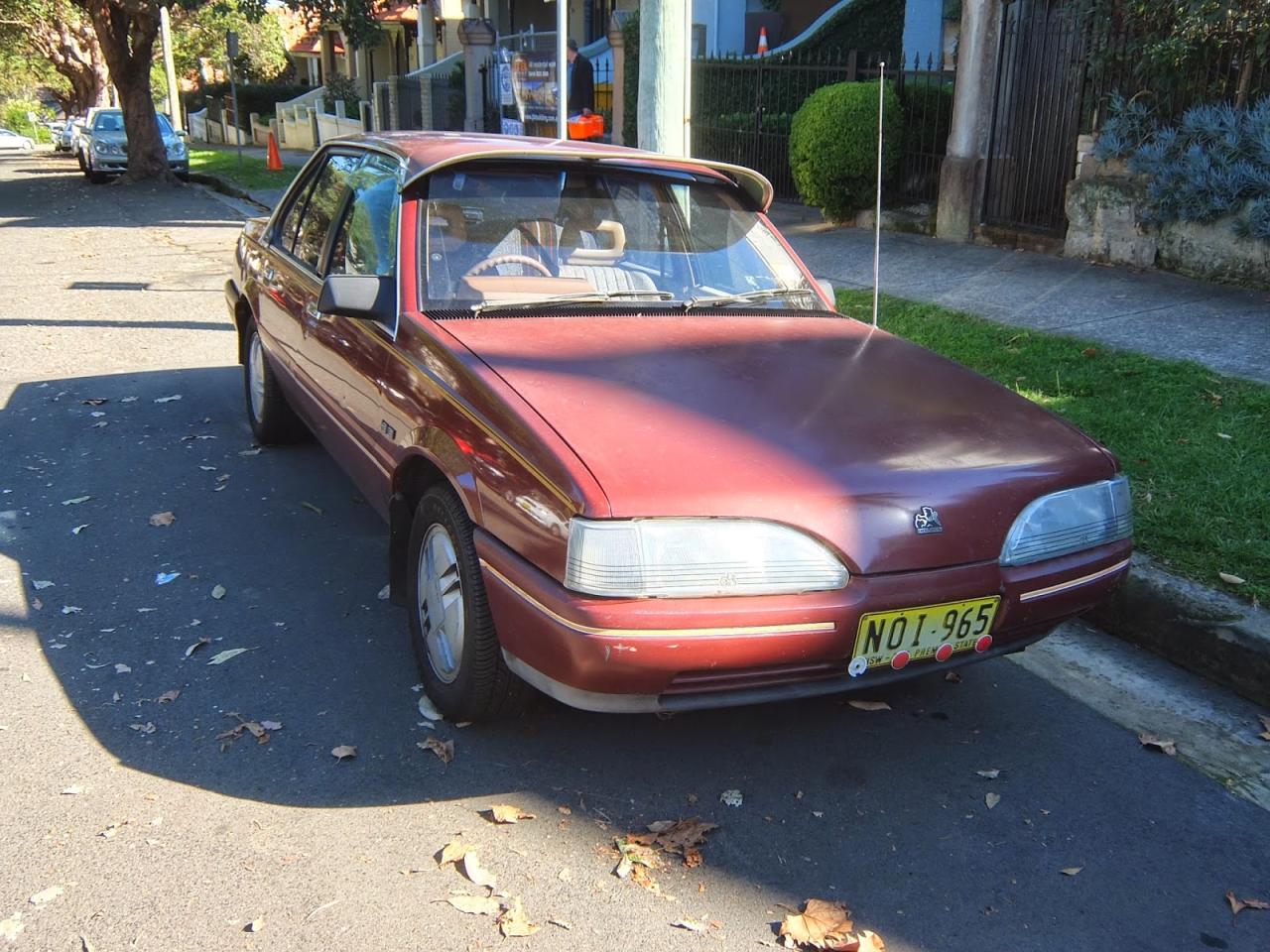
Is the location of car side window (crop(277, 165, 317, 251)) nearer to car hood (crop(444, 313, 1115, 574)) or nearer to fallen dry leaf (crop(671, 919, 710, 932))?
car hood (crop(444, 313, 1115, 574))

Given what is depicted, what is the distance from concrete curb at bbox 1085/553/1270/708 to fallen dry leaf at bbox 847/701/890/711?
0.92 meters

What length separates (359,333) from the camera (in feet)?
13.5

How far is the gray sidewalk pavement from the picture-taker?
7.24 meters

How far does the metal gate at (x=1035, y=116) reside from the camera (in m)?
10.5

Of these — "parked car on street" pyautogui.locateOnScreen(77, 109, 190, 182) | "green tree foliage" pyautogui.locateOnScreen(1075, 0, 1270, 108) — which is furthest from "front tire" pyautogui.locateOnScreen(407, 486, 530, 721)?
"parked car on street" pyautogui.locateOnScreen(77, 109, 190, 182)

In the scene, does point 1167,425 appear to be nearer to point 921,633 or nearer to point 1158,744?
point 1158,744

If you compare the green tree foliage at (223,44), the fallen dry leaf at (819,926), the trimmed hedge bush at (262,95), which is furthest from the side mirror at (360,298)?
the trimmed hedge bush at (262,95)

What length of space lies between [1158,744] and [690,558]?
175 cm

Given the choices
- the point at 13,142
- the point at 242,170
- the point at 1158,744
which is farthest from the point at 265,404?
the point at 13,142

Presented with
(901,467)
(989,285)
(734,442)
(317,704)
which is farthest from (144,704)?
(989,285)

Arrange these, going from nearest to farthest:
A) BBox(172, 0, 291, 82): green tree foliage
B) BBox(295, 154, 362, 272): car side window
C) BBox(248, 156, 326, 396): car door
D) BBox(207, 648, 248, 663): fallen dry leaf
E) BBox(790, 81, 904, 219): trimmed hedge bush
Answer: BBox(207, 648, 248, 663): fallen dry leaf, BBox(295, 154, 362, 272): car side window, BBox(248, 156, 326, 396): car door, BBox(790, 81, 904, 219): trimmed hedge bush, BBox(172, 0, 291, 82): green tree foliage

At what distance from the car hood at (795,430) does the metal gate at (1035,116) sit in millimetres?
7726

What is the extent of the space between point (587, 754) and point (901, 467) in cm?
122

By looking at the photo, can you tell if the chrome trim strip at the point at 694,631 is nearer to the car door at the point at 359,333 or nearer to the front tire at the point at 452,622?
the front tire at the point at 452,622
